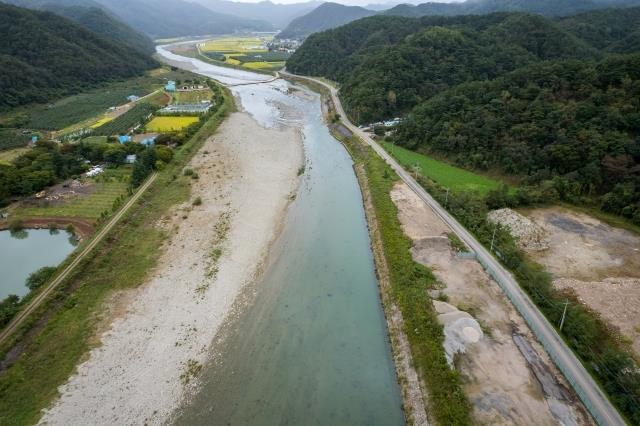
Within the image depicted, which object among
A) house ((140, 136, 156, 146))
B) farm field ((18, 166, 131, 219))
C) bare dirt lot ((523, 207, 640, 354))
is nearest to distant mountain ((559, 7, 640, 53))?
bare dirt lot ((523, 207, 640, 354))

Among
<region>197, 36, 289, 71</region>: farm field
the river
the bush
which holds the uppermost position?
<region>197, 36, 289, 71</region>: farm field

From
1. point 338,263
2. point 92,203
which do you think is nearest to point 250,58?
point 92,203

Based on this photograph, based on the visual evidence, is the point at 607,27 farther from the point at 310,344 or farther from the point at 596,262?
the point at 310,344

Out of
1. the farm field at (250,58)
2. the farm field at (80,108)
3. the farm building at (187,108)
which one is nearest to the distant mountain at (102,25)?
the farm field at (250,58)

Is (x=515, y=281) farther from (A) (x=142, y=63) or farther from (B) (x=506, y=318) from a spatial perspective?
(A) (x=142, y=63)

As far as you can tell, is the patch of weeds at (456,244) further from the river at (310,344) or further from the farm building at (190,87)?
the farm building at (190,87)

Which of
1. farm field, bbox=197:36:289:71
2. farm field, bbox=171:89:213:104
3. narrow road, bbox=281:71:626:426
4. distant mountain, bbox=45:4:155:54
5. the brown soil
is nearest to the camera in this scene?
narrow road, bbox=281:71:626:426

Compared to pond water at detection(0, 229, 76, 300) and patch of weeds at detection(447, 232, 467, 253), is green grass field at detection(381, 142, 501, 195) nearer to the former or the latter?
patch of weeds at detection(447, 232, 467, 253)
